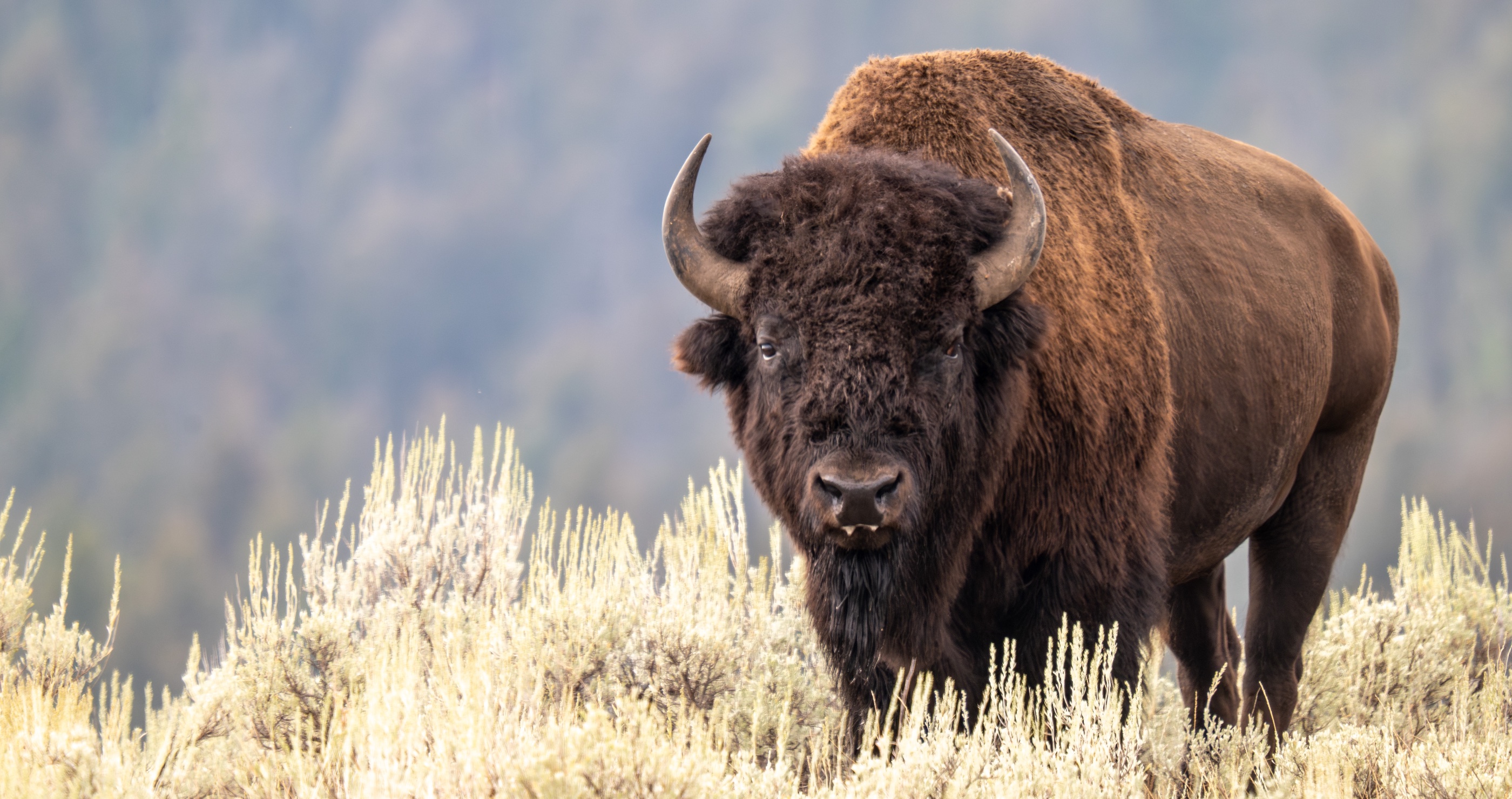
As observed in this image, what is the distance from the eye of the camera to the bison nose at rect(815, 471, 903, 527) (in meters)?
3.26

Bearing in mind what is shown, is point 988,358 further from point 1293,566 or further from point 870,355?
point 1293,566

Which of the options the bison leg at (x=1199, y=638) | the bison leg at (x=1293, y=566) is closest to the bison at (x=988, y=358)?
the bison leg at (x=1293, y=566)

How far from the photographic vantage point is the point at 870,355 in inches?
136

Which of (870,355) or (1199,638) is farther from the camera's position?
(1199,638)

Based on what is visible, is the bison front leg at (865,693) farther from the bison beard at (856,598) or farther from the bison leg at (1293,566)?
the bison leg at (1293,566)

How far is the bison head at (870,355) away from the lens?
3441mm

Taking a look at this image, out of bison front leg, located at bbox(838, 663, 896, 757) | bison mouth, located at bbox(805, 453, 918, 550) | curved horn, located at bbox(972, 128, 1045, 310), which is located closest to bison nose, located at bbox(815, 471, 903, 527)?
bison mouth, located at bbox(805, 453, 918, 550)

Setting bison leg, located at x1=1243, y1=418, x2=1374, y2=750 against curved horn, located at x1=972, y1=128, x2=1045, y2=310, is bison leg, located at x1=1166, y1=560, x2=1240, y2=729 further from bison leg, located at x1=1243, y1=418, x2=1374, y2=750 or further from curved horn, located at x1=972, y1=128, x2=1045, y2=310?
curved horn, located at x1=972, y1=128, x2=1045, y2=310

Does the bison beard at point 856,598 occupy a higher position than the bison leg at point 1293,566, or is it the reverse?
the bison leg at point 1293,566

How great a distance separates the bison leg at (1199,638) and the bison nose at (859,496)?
3.60m

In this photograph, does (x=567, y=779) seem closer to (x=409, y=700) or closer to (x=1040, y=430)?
(x=409, y=700)

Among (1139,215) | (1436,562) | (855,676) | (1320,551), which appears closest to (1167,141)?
(1139,215)

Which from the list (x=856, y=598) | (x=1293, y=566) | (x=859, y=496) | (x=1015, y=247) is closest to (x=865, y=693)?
(x=856, y=598)

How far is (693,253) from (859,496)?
1077 millimetres
